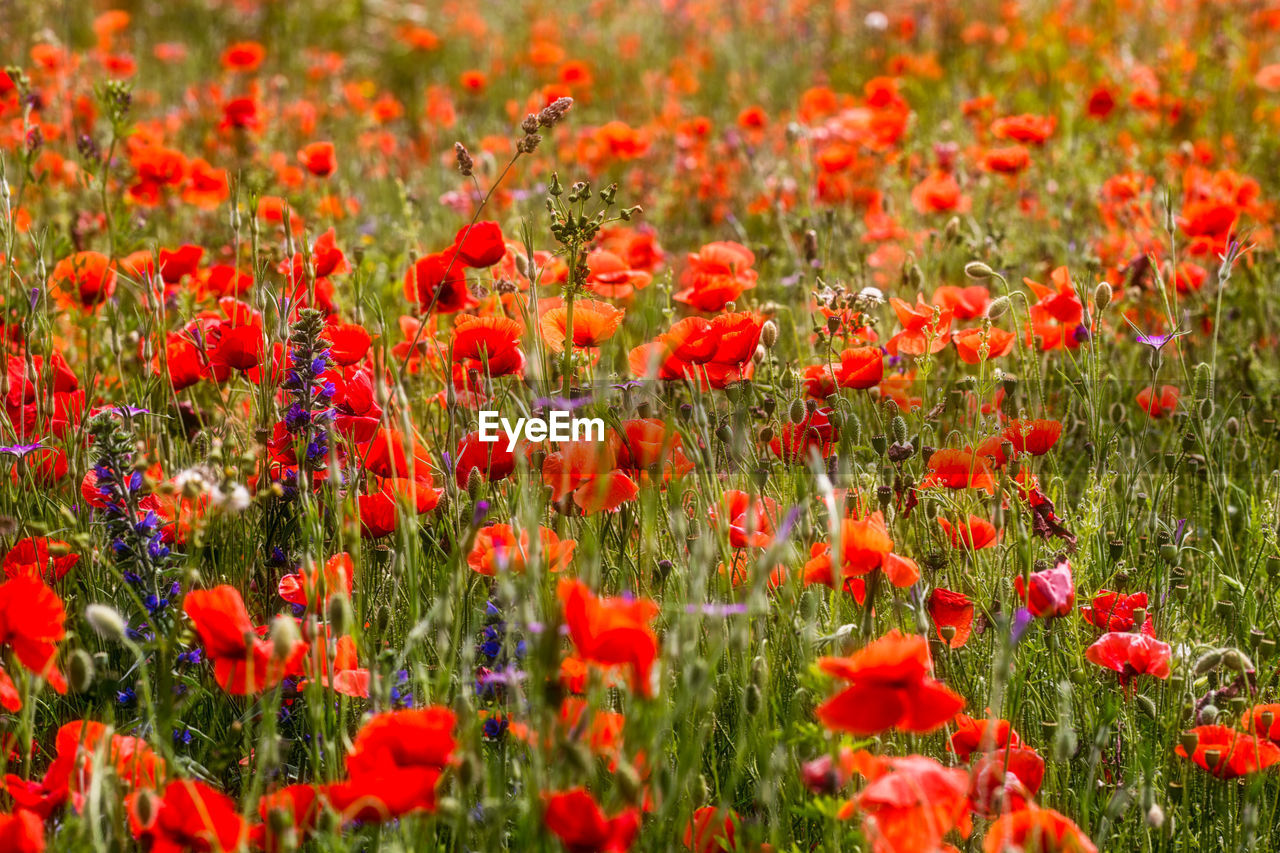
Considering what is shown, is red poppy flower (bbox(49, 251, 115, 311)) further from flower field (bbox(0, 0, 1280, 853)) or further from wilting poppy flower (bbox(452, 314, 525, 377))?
wilting poppy flower (bbox(452, 314, 525, 377))

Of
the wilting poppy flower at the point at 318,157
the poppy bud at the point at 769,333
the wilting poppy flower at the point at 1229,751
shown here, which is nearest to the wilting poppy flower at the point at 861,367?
the poppy bud at the point at 769,333

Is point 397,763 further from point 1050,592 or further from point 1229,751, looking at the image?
point 1229,751

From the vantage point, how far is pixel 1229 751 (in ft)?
4.57

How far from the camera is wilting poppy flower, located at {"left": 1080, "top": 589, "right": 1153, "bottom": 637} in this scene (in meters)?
1.65

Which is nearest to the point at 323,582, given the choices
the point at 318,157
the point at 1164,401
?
the point at 1164,401

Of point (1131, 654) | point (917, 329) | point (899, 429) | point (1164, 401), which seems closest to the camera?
point (1131, 654)

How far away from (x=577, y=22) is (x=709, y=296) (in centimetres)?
630

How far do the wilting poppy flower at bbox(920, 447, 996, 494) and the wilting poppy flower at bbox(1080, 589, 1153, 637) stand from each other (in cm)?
26

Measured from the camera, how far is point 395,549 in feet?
5.49

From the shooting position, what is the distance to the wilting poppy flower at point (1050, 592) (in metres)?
1.37

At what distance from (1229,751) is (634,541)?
38.6 inches

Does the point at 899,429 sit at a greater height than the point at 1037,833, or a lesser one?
greater

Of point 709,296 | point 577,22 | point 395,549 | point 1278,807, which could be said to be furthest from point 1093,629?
point 577,22
